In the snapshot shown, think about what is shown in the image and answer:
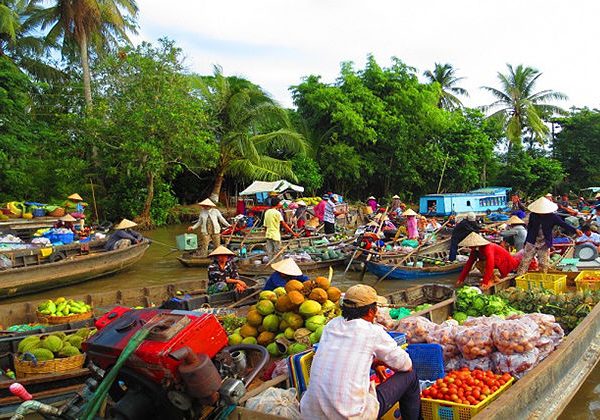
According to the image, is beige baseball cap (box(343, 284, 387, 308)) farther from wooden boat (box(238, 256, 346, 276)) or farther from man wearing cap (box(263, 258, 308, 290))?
wooden boat (box(238, 256, 346, 276))

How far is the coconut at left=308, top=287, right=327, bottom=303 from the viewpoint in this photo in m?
4.77

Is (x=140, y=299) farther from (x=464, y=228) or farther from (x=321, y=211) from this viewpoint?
(x=321, y=211)

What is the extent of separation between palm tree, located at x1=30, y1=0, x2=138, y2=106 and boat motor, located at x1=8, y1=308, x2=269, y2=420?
60.4 feet

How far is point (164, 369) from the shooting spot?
2857 mm

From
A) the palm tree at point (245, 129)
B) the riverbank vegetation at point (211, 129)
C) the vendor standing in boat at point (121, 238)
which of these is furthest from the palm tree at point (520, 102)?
the vendor standing in boat at point (121, 238)

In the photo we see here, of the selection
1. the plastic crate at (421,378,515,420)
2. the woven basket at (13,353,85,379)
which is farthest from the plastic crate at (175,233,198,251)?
the plastic crate at (421,378,515,420)

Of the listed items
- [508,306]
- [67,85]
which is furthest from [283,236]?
[67,85]

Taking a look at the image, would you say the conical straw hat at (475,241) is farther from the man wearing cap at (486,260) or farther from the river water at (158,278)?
the river water at (158,278)

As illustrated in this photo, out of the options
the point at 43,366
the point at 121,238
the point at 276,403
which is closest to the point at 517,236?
the point at 276,403

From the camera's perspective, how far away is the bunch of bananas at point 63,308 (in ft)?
22.1

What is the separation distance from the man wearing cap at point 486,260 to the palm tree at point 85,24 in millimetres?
16804

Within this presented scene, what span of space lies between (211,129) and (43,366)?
54.5 feet

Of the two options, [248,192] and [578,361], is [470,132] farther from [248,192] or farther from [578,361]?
[578,361]

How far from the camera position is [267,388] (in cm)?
364
